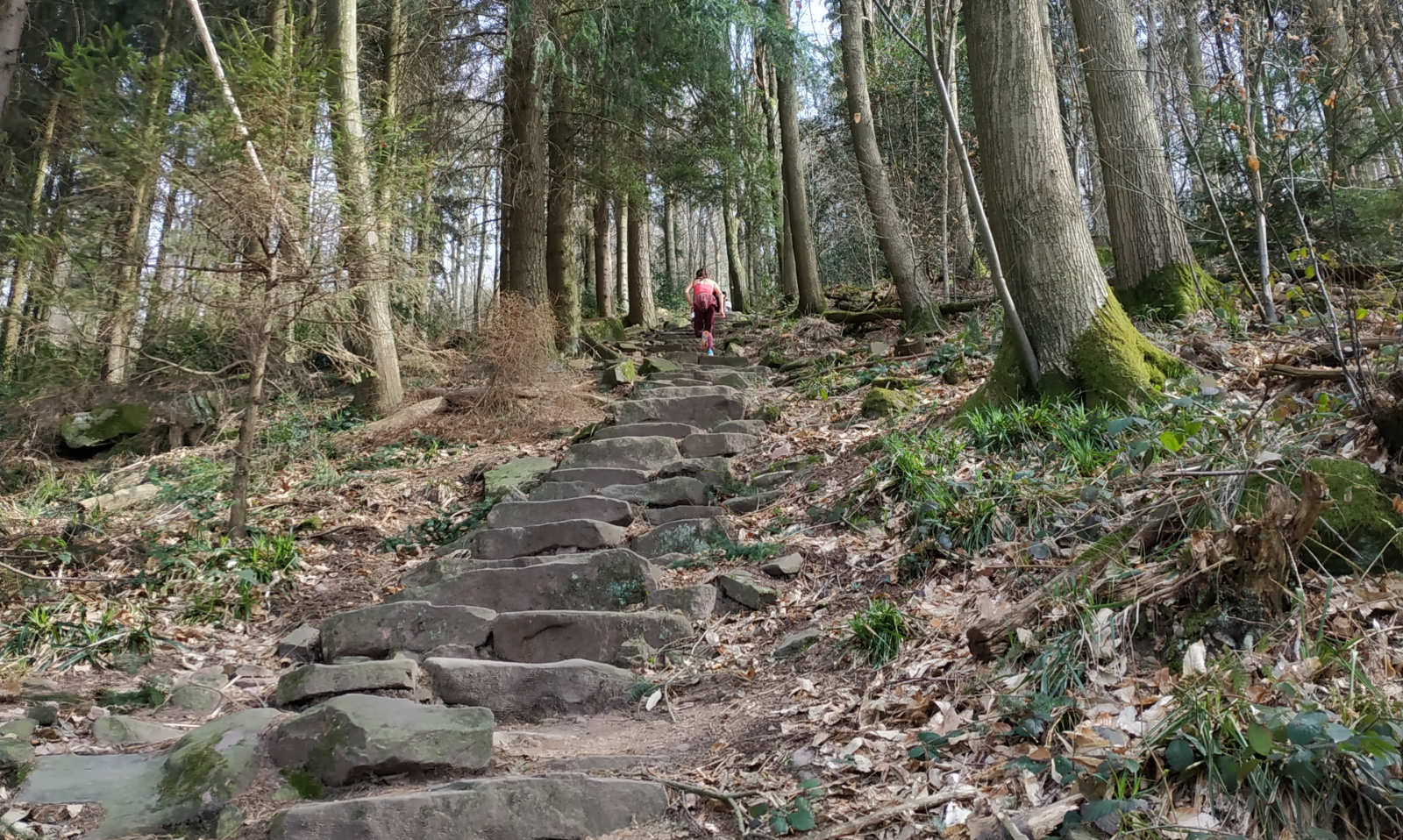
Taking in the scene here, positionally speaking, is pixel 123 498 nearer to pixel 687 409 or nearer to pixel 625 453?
pixel 625 453

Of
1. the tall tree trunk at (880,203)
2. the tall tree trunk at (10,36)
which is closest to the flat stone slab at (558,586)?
the tall tree trunk at (10,36)

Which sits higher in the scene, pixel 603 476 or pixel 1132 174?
pixel 1132 174

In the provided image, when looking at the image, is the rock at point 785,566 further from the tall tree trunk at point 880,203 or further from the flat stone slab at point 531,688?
the tall tree trunk at point 880,203

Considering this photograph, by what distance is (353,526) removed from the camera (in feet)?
25.8

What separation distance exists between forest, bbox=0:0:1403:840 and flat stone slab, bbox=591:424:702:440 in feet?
0.19

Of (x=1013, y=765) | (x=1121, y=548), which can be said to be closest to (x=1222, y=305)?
(x=1121, y=548)

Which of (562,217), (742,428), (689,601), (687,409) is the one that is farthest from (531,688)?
(562,217)

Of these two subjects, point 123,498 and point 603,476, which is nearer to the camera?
point 603,476

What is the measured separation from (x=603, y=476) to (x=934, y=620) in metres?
4.51

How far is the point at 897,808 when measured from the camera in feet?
9.09

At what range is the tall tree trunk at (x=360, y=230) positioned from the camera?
24.6 feet

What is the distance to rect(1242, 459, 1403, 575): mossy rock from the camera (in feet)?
10.1

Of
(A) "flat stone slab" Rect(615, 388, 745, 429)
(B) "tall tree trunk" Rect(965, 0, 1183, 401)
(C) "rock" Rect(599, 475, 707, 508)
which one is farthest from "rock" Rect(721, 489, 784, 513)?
(A) "flat stone slab" Rect(615, 388, 745, 429)

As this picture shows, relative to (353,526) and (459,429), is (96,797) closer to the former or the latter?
(353,526)
